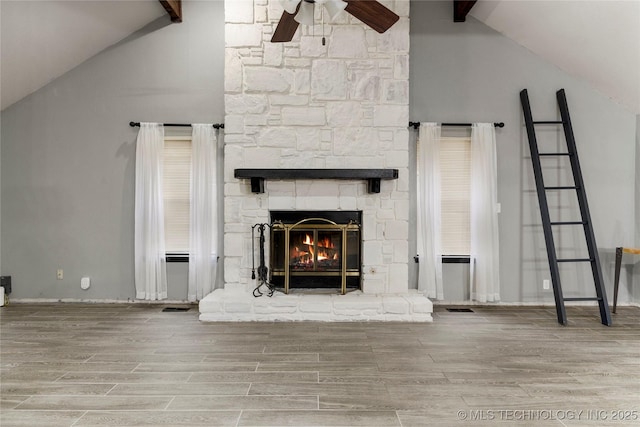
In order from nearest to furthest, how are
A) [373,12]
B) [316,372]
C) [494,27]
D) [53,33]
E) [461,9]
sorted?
[316,372], [373,12], [53,33], [461,9], [494,27]

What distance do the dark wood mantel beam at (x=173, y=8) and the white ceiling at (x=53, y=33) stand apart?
161 mm

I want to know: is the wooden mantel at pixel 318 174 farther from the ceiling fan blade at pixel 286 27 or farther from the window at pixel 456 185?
the ceiling fan blade at pixel 286 27

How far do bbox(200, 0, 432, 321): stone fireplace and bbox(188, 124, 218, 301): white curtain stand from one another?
0.32 meters

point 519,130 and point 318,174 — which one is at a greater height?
point 519,130

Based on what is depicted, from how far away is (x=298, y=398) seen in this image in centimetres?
240

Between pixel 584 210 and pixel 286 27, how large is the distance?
3.58 m

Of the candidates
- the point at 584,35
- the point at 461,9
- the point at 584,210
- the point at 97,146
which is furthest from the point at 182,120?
the point at 584,210

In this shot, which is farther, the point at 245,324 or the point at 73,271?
the point at 73,271

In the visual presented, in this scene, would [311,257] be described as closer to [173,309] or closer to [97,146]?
[173,309]

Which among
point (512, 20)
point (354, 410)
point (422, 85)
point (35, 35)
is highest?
point (512, 20)

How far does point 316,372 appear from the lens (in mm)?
2760

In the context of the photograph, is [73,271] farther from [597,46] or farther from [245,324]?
[597,46]

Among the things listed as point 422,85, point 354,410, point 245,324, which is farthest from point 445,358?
point 422,85

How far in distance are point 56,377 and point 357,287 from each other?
9.35 ft
